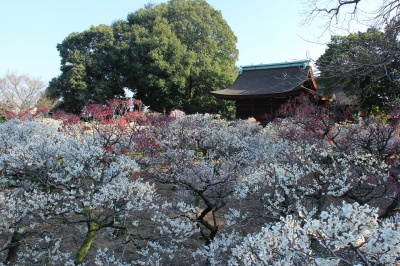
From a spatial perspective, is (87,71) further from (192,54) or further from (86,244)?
(86,244)

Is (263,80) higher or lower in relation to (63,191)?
higher

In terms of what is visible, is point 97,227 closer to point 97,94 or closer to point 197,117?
point 197,117

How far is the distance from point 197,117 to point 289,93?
657 cm

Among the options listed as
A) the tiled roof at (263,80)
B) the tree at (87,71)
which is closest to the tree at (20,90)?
the tree at (87,71)

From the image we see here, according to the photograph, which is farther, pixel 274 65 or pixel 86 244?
pixel 274 65

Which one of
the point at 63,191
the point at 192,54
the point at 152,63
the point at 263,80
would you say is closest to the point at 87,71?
the point at 152,63

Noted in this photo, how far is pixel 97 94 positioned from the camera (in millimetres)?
23266

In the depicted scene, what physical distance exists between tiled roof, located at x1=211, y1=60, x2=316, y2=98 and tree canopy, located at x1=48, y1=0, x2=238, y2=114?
321 cm

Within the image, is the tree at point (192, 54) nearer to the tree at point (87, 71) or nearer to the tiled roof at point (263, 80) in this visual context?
the tree at point (87, 71)

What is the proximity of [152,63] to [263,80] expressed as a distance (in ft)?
26.0

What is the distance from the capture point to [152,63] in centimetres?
→ 2305

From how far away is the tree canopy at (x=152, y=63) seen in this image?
76.5 feet

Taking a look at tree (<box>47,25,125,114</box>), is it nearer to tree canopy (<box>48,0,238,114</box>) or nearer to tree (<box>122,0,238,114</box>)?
tree canopy (<box>48,0,238,114</box>)

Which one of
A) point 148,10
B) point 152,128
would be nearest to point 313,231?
point 152,128
